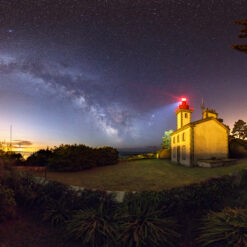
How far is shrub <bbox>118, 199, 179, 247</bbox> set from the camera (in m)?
5.85

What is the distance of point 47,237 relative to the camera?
648cm

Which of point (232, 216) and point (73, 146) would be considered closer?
point (232, 216)

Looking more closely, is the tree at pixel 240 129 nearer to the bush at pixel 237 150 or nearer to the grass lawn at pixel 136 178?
the bush at pixel 237 150

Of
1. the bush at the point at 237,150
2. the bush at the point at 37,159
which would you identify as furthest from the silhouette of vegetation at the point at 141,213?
the bush at the point at 237,150

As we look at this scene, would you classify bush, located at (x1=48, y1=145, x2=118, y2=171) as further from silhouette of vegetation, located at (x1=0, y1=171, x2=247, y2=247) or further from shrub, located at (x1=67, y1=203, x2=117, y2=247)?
shrub, located at (x1=67, y1=203, x2=117, y2=247)

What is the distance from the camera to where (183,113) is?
27297 mm

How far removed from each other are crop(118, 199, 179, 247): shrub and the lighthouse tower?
2182cm

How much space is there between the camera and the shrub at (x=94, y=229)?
600 cm

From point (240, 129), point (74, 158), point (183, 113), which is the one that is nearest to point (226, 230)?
point (74, 158)

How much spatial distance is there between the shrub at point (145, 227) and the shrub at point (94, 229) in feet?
1.22

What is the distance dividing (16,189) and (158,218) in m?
6.75

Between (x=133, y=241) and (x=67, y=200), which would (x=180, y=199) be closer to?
(x=133, y=241)

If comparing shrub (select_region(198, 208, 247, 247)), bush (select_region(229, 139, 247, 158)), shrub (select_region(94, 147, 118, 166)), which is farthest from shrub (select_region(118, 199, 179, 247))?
bush (select_region(229, 139, 247, 158))

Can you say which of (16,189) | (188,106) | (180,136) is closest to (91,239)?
(16,189)
